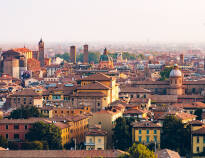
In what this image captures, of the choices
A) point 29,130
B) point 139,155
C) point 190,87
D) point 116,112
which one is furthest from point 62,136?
point 190,87

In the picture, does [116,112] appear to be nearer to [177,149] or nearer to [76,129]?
[76,129]

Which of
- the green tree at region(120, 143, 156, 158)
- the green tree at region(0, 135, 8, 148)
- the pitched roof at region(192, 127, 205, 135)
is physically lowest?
the green tree at region(0, 135, 8, 148)

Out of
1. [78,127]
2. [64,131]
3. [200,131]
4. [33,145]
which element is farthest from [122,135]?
[33,145]

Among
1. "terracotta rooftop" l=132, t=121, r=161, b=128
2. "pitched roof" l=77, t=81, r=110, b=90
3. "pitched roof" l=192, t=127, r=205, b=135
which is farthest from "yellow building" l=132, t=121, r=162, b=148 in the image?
"pitched roof" l=77, t=81, r=110, b=90

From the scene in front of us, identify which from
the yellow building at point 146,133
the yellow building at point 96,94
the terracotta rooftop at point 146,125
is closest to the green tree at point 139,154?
the yellow building at point 146,133

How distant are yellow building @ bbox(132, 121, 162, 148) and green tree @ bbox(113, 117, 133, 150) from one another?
31 centimetres

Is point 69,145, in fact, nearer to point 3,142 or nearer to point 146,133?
point 3,142

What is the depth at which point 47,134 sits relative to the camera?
37.8 meters

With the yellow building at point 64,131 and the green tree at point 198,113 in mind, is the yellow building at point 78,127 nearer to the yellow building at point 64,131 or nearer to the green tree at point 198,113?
the yellow building at point 64,131

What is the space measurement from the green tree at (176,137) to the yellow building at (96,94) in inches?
398

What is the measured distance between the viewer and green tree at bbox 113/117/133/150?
3759 centimetres

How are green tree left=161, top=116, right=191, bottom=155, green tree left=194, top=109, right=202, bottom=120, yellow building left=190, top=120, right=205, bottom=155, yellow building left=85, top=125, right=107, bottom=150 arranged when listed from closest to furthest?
1. yellow building left=190, top=120, right=205, bottom=155
2. green tree left=161, top=116, right=191, bottom=155
3. yellow building left=85, top=125, right=107, bottom=150
4. green tree left=194, top=109, right=202, bottom=120

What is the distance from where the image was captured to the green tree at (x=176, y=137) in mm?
36844

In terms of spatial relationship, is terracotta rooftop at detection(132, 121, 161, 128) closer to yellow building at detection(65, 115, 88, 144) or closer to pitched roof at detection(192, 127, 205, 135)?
pitched roof at detection(192, 127, 205, 135)
